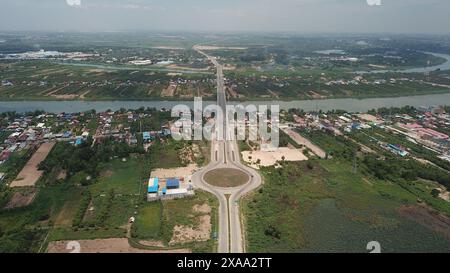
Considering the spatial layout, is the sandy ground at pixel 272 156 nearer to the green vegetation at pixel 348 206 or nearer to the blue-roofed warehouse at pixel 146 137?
the green vegetation at pixel 348 206

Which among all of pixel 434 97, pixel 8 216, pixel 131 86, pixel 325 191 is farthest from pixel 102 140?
pixel 434 97

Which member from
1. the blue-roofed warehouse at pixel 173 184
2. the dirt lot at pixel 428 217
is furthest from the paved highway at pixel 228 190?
the dirt lot at pixel 428 217

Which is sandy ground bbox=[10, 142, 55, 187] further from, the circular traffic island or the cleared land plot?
the circular traffic island

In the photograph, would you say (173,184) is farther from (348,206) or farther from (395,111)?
(395,111)

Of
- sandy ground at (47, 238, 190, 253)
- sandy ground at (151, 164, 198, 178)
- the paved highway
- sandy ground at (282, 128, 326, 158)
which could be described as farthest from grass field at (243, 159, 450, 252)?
sandy ground at (151, 164, 198, 178)

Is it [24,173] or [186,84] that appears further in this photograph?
[186,84]
